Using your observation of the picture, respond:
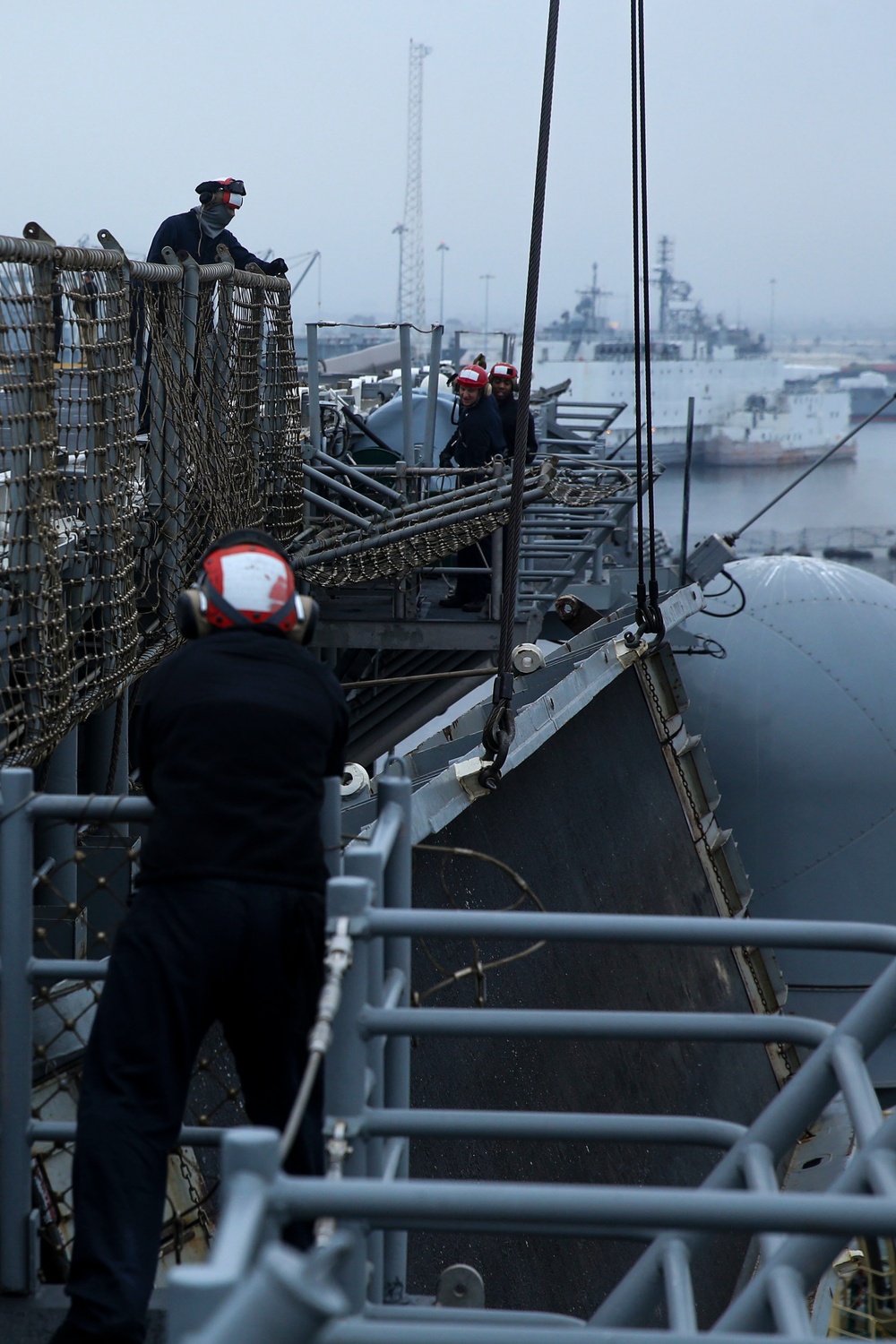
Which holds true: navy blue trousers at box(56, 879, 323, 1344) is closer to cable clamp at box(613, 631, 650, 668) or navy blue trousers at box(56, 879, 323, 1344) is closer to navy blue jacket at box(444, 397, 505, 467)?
cable clamp at box(613, 631, 650, 668)

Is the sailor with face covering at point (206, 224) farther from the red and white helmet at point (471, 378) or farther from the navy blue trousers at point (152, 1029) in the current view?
the navy blue trousers at point (152, 1029)

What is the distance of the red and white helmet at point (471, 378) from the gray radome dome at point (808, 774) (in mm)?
2814

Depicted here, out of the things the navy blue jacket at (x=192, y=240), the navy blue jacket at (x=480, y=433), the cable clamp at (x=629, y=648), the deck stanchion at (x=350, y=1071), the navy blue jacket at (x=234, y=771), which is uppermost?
the navy blue jacket at (x=192, y=240)

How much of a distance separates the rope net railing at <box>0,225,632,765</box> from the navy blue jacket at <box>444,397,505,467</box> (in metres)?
1.17

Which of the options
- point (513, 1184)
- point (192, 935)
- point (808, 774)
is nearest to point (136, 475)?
point (192, 935)

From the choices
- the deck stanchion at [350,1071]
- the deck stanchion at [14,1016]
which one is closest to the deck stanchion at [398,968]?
the deck stanchion at [350,1071]

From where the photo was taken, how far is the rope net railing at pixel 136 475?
466cm

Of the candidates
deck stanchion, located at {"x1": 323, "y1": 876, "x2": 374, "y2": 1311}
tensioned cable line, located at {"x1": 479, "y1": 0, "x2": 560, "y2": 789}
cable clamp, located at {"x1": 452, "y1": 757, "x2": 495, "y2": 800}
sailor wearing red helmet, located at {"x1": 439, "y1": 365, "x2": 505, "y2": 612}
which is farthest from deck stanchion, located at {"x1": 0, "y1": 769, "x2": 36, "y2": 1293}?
sailor wearing red helmet, located at {"x1": 439, "y1": 365, "x2": 505, "y2": 612}

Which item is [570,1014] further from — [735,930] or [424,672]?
[424,672]

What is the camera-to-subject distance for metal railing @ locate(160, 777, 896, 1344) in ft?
5.75

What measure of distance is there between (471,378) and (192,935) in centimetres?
909

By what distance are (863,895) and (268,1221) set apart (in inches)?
448

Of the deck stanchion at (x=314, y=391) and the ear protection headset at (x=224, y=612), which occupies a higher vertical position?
the deck stanchion at (x=314, y=391)

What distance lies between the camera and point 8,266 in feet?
14.8
